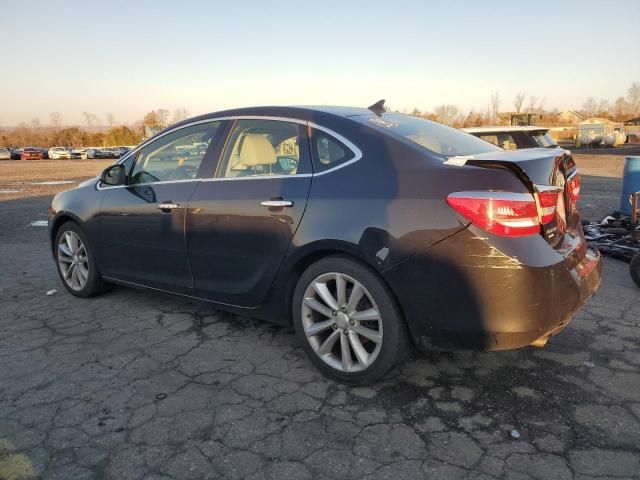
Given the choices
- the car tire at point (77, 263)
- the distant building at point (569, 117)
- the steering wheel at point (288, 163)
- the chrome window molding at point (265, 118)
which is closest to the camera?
the chrome window molding at point (265, 118)

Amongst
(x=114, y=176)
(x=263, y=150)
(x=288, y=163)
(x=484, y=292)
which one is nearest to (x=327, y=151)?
(x=288, y=163)

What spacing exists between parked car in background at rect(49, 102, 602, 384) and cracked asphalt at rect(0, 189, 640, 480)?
0.32 meters

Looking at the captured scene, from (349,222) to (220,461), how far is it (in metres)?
1.34

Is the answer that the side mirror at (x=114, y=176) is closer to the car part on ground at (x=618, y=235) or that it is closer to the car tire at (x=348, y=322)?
the car tire at (x=348, y=322)

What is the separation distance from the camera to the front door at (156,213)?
145 inches

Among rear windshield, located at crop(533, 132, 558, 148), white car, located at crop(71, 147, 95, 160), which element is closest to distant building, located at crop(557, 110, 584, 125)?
white car, located at crop(71, 147, 95, 160)

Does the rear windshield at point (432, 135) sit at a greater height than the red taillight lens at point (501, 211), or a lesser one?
greater

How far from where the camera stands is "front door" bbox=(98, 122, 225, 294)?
367cm

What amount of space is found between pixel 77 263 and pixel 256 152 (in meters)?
2.34

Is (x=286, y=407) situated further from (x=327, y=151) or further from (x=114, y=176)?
(x=114, y=176)

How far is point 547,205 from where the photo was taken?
2537mm

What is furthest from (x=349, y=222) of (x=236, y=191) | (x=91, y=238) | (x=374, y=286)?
(x=91, y=238)

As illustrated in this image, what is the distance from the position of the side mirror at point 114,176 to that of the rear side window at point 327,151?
6.35ft

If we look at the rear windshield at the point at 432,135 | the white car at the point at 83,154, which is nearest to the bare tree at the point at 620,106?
the white car at the point at 83,154
